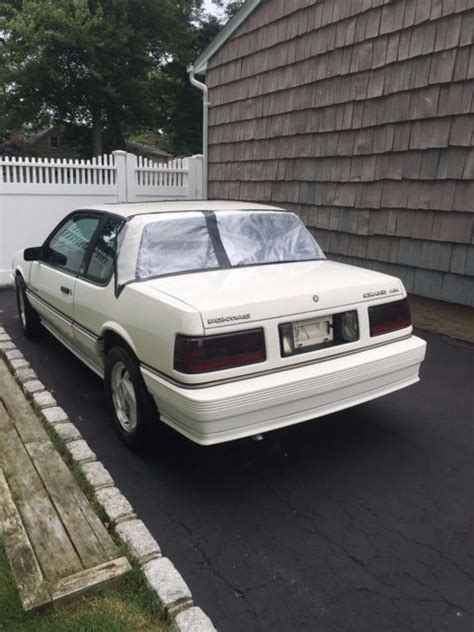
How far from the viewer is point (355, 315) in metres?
3.16

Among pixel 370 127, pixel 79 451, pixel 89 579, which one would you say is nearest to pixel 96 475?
pixel 79 451

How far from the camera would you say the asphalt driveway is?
86.9 inches

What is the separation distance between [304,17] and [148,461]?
6272 millimetres

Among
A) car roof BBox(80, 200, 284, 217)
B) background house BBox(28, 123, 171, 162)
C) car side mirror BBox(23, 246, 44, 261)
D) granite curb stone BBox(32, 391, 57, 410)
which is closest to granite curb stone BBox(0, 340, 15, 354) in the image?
car side mirror BBox(23, 246, 44, 261)

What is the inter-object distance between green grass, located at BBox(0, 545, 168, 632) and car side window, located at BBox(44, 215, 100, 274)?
248 centimetres

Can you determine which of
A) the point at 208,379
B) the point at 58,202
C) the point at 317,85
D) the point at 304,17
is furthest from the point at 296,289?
the point at 58,202

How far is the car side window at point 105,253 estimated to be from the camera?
364cm

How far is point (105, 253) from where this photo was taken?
3768mm

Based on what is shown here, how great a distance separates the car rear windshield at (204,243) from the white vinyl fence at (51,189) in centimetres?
598

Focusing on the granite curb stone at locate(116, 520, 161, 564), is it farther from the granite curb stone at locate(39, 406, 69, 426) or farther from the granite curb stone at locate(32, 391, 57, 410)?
the granite curb stone at locate(32, 391, 57, 410)

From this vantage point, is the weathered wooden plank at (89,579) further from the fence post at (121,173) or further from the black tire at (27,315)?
the fence post at (121,173)

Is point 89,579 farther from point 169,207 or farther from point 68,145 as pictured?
point 68,145

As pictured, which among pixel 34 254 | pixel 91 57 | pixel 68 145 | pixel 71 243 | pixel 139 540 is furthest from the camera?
pixel 68 145

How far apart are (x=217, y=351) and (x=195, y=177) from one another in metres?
7.97
